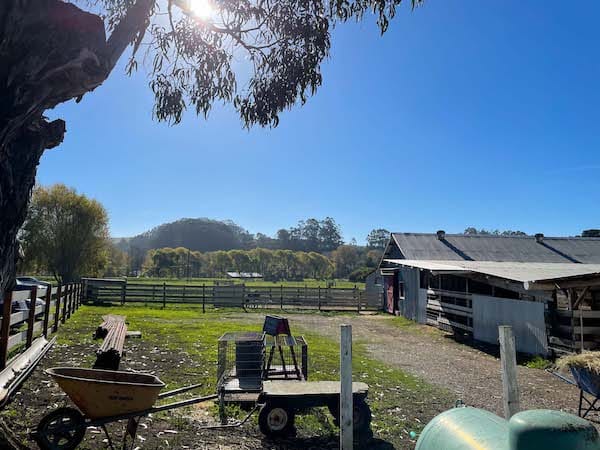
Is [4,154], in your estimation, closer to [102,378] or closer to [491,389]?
[102,378]

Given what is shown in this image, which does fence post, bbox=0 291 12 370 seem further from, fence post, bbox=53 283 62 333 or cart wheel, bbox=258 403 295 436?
fence post, bbox=53 283 62 333

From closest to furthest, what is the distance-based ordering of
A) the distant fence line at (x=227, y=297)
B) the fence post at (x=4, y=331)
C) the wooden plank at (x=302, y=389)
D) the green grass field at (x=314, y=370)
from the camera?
the wooden plank at (x=302, y=389) < the green grass field at (x=314, y=370) < the fence post at (x=4, y=331) < the distant fence line at (x=227, y=297)

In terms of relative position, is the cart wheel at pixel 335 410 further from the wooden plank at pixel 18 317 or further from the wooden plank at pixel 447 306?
the wooden plank at pixel 447 306

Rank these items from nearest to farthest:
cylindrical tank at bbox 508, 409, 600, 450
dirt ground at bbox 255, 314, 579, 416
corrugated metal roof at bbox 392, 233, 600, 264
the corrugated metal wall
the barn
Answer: cylindrical tank at bbox 508, 409, 600, 450
dirt ground at bbox 255, 314, 579, 416
the barn
the corrugated metal wall
corrugated metal roof at bbox 392, 233, 600, 264

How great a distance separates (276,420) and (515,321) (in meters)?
10.8

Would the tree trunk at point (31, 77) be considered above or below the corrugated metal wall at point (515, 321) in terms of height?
above

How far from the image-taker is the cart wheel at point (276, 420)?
574 centimetres

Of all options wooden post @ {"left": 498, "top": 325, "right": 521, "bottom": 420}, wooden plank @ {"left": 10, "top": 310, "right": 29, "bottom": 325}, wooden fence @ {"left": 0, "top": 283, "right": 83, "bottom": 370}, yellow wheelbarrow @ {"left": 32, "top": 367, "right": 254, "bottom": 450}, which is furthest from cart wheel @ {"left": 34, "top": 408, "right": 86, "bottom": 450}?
wooden post @ {"left": 498, "top": 325, "right": 521, "bottom": 420}

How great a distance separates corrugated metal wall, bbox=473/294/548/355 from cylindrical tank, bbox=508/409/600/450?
11.7m

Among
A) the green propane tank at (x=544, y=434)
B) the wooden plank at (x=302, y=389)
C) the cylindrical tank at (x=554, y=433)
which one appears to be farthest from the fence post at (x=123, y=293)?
the cylindrical tank at (x=554, y=433)

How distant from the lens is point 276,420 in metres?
5.78

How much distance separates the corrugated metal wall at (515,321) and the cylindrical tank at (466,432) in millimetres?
10541

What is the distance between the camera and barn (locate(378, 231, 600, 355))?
11445 millimetres

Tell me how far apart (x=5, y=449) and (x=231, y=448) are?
2.48 m
